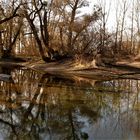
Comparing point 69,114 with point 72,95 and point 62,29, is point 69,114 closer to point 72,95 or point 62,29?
point 72,95

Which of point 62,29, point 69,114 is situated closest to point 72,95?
point 69,114

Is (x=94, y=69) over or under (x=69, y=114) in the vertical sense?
over

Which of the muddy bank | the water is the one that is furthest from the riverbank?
the water

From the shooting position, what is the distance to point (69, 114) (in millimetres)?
13516

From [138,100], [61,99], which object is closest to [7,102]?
[61,99]

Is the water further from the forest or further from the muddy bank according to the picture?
the muddy bank

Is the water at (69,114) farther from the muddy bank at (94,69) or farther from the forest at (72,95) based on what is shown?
the muddy bank at (94,69)

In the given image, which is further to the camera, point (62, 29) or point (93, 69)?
point (62, 29)

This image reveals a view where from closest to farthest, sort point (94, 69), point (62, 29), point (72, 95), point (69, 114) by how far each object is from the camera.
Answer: point (69, 114) → point (72, 95) → point (94, 69) → point (62, 29)

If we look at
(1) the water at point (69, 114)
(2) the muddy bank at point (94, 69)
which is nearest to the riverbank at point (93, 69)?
(2) the muddy bank at point (94, 69)

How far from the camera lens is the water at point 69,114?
420 inches

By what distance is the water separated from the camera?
1066 centimetres

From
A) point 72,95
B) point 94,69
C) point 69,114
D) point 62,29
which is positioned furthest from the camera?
point 62,29

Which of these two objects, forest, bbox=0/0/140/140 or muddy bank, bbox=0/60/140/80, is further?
muddy bank, bbox=0/60/140/80
